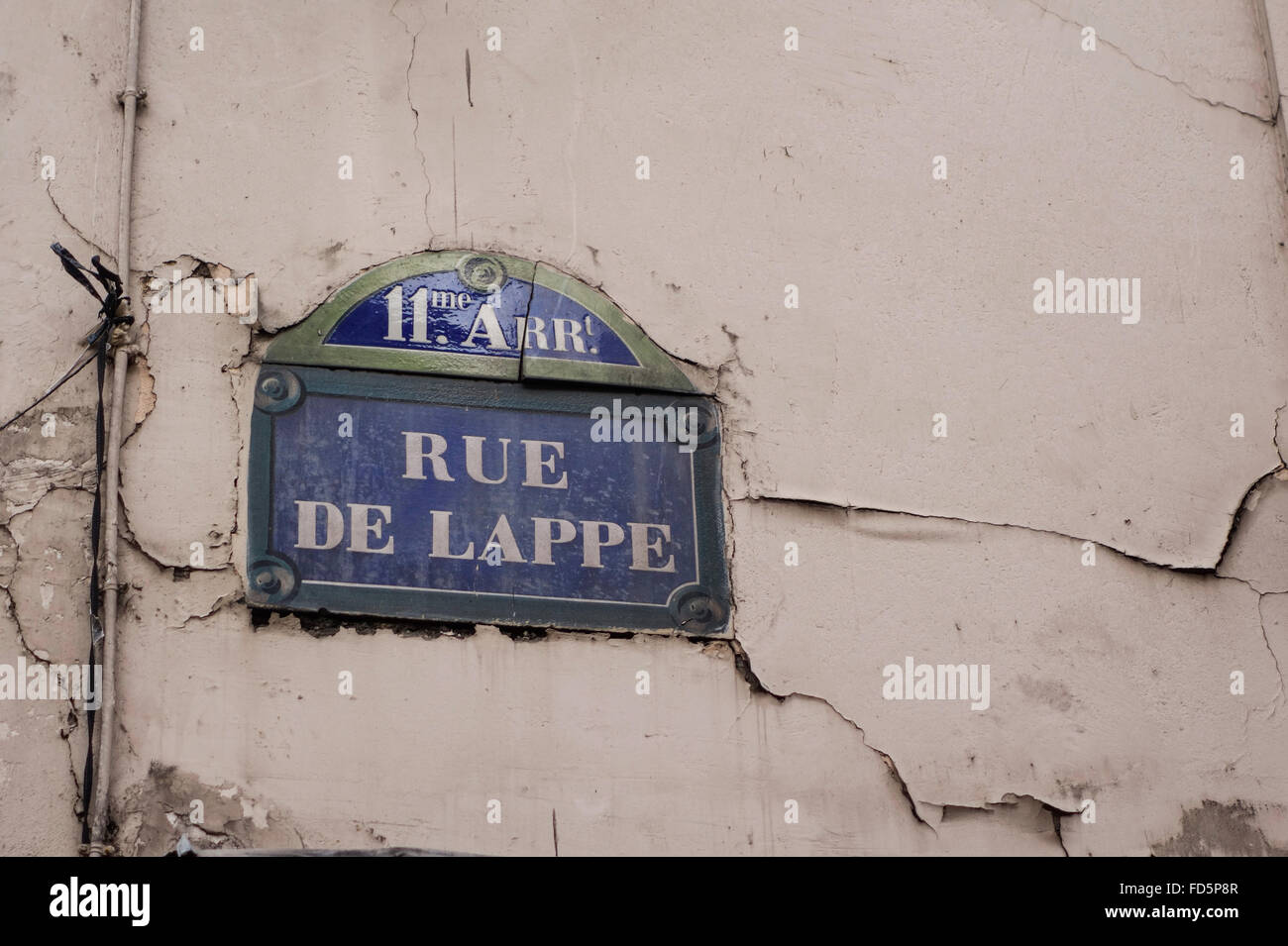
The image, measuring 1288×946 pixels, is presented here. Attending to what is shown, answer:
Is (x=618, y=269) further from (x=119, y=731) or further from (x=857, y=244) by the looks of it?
(x=119, y=731)

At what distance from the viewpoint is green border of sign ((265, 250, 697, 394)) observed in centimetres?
460

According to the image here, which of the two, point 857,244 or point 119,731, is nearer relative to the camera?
point 119,731

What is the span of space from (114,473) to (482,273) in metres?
1.10

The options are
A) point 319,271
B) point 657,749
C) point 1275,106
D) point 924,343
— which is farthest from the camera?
point 1275,106

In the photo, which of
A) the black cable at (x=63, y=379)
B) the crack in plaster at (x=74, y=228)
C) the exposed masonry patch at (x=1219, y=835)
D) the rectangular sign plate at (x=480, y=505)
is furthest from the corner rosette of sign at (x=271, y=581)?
the exposed masonry patch at (x=1219, y=835)

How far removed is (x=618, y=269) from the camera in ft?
16.1

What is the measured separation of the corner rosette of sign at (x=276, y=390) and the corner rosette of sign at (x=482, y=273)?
539 mm

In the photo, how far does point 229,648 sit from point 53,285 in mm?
1060

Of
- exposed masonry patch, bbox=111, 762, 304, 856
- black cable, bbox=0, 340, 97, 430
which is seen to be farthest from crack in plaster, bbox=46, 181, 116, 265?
exposed masonry patch, bbox=111, 762, 304, 856

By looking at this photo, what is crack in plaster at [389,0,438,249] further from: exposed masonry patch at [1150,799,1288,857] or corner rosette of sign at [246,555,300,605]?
exposed masonry patch at [1150,799,1288,857]

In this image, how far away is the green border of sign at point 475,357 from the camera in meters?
4.60

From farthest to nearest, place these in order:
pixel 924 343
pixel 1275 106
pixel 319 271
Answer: pixel 1275 106 < pixel 924 343 < pixel 319 271

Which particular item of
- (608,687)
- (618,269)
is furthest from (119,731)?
(618,269)
